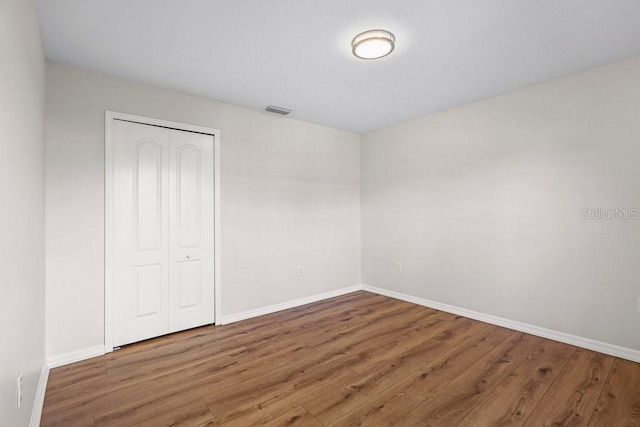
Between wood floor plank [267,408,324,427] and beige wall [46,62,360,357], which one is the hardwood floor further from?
beige wall [46,62,360,357]

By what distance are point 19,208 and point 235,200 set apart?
7.20 ft

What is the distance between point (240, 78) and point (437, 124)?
97.6 inches

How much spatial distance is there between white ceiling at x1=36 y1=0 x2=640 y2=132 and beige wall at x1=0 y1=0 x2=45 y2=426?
1.61 feet

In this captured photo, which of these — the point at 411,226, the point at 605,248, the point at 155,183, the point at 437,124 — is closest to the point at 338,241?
the point at 411,226

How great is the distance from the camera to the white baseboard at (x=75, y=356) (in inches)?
98.2

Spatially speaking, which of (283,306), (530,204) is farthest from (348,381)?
(530,204)

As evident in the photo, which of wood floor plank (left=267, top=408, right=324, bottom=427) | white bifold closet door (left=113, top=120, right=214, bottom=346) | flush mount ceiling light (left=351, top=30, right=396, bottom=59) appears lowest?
wood floor plank (left=267, top=408, right=324, bottom=427)

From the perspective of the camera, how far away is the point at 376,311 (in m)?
3.82

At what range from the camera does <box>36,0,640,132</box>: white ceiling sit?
76.8 inches

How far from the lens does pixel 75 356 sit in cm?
260

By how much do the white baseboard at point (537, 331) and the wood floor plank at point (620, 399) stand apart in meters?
0.13

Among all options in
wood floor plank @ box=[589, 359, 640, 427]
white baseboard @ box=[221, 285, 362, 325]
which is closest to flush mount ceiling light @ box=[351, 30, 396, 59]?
wood floor plank @ box=[589, 359, 640, 427]

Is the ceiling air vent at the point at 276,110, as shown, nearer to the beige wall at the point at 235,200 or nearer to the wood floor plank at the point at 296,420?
the beige wall at the point at 235,200

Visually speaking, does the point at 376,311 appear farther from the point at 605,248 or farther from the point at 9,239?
the point at 9,239
